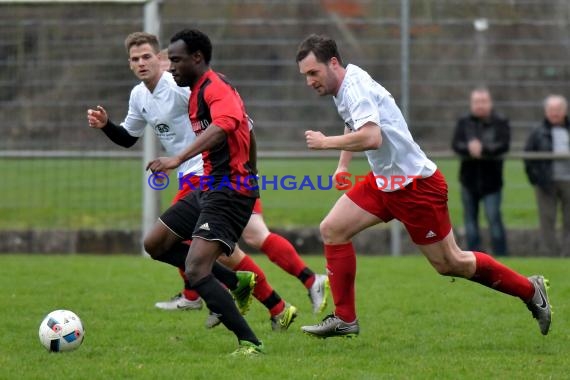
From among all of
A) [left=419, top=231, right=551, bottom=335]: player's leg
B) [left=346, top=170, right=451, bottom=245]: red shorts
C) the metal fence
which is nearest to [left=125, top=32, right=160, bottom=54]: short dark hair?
[left=346, top=170, right=451, bottom=245]: red shorts

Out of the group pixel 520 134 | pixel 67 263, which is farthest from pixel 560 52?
pixel 67 263

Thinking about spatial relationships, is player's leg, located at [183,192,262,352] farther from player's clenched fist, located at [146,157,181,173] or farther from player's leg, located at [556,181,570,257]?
player's leg, located at [556,181,570,257]

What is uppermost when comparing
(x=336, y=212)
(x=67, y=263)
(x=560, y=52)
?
(x=560, y=52)

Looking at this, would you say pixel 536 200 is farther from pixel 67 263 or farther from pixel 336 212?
pixel 336 212

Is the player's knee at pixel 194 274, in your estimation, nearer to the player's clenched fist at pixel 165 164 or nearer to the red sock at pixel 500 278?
the player's clenched fist at pixel 165 164

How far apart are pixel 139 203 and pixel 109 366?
25.1 feet

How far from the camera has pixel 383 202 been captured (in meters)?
6.88

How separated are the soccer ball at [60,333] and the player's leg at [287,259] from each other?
213 centimetres

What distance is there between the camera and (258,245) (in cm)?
841

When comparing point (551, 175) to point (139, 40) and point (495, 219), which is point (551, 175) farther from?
point (139, 40)

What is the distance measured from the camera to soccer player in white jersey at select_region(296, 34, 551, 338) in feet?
21.7

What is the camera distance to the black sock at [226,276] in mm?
7125

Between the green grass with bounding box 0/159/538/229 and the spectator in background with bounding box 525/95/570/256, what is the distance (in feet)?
1.81

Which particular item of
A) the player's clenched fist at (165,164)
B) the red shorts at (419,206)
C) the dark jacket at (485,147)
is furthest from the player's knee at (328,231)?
the dark jacket at (485,147)
